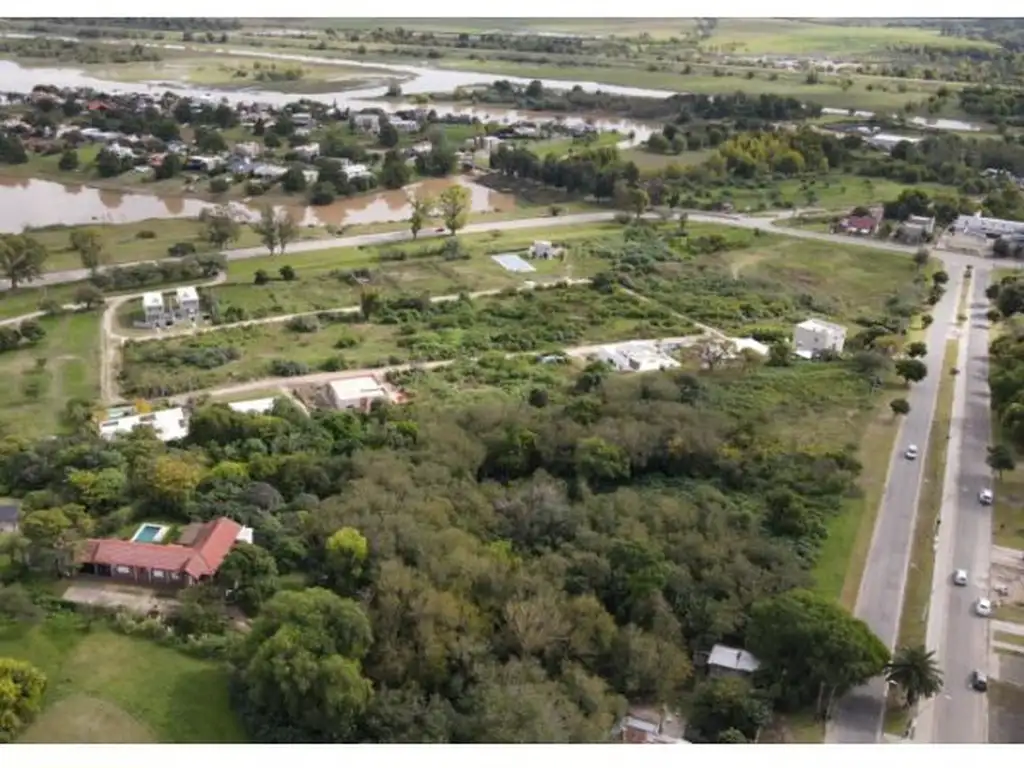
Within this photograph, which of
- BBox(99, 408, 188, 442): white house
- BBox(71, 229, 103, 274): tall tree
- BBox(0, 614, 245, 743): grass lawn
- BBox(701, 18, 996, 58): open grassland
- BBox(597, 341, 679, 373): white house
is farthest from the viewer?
BBox(701, 18, 996, 58): open grassland

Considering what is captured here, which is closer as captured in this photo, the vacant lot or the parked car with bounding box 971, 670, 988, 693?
the parked car with bounding box 971, 670, 988, 693

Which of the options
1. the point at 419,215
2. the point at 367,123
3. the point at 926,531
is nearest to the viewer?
the point at 926,531

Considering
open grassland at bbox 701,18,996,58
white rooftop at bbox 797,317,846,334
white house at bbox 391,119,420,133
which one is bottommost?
white rooftop at bbox 797,317,846,334

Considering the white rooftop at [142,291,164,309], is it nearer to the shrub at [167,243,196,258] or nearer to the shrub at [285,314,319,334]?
the shrub at [285,314,319,334]

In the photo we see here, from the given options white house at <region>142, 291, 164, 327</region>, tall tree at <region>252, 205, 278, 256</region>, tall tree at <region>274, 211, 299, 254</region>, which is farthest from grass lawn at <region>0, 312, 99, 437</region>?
tall tree at <region>274, 211, 299, 254</region>

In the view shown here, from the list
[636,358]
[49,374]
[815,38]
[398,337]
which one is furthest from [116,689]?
[815,38]

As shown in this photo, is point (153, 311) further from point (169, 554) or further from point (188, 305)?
point (169, 554)

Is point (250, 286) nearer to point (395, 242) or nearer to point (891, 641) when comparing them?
point (395, 242)
